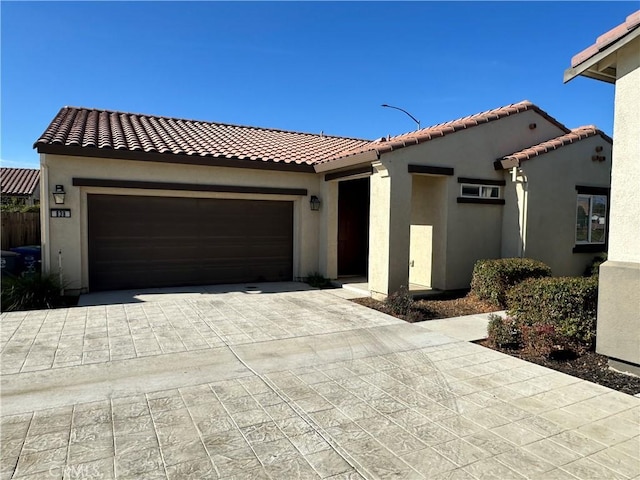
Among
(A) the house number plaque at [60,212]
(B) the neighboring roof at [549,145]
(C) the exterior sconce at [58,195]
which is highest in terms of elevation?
(B) the neighboring roof at [549,145]

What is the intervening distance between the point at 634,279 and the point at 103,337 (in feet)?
24.3

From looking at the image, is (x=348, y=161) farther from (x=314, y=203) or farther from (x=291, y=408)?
(x=291, y=408)

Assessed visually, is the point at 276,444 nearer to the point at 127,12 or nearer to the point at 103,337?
the point at 103,337

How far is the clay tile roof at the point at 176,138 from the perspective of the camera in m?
10.1

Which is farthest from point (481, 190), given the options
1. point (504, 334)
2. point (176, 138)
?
point (176, 138)

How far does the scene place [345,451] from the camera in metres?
3.35

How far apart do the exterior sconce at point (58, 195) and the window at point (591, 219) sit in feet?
42.9

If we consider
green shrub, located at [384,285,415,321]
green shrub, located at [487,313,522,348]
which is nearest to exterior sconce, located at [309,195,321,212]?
green shrub, located at [384,285,415,321]

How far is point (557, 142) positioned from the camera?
35.0 feet

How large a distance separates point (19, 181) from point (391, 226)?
27321mm

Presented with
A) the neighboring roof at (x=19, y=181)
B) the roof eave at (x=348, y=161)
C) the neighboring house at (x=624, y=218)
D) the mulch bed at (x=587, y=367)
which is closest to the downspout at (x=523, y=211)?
the mulch bed at (x=587, y=367)

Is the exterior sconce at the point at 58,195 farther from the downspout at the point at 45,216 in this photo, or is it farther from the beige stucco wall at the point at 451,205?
the beige stucco wall at the point at 451,205

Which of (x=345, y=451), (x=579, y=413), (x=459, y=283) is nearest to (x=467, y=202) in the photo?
(x=459, y=283)

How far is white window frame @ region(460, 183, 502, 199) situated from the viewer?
10.3 m
